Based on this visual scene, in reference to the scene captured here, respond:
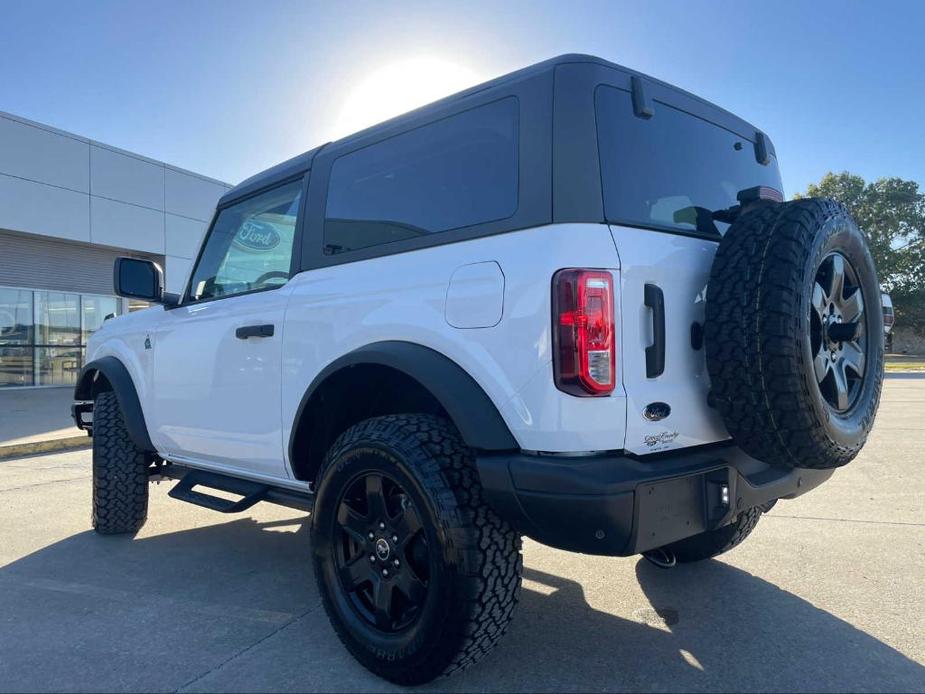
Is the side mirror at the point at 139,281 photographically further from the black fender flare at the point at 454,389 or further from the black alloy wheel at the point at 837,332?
the black alloy wheel at the point at 837,332

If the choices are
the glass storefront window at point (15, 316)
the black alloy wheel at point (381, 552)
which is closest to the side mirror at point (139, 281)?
the black alloy wheel at point (381, 552)

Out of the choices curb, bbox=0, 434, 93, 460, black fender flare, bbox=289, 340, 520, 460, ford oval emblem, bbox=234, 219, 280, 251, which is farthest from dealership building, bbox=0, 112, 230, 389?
black fender flare, bbox=289, 340, 520, 460

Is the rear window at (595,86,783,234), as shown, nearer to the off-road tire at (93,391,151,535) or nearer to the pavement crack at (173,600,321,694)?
the pavement crack at (173,600,321,694)

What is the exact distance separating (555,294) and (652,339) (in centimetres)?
36

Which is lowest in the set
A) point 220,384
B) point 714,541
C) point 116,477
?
point 714,541

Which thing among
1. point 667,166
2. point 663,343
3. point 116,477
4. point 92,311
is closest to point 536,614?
point 663,343

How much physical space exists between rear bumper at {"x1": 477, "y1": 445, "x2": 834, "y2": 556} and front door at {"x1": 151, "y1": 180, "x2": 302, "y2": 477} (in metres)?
1.36

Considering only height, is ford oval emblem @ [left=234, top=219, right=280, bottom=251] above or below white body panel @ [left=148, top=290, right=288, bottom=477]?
above

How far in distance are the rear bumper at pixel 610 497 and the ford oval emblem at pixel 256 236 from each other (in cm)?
191

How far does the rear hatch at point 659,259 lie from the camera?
209cm

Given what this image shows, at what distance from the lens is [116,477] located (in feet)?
13.4

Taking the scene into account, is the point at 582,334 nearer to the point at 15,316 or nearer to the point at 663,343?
the point at 663,343

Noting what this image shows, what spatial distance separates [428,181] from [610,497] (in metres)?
1.41

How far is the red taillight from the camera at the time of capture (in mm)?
1991
